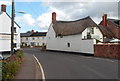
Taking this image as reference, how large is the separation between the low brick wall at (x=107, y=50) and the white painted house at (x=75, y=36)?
6.40ft

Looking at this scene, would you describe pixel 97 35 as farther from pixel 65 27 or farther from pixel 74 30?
pixel 65 27

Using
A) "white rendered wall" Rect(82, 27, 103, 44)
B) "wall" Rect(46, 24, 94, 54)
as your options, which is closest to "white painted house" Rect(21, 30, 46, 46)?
"wall" Rect(46, 24, 94, 54)

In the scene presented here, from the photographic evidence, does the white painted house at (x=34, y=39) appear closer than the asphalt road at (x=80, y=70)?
No

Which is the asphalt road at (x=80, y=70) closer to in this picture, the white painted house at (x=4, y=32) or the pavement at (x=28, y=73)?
the pavement at (x=28, y=73)

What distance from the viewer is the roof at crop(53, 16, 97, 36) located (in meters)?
38.8

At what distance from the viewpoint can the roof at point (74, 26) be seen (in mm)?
38834

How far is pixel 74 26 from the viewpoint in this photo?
4275 centimetres

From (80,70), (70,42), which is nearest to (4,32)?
(70,42)

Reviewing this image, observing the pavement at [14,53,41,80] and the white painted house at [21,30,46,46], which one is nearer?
the pavement at [14,53,41,80]

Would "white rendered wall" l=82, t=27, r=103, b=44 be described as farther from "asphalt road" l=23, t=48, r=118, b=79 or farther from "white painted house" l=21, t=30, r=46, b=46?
"white painted house" l=21, t=30, r=46, b=46

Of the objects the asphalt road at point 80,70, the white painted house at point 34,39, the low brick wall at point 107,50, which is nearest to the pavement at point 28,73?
the asphalt road at point 80,70

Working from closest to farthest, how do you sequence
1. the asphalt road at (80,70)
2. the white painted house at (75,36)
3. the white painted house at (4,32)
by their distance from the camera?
1. the asphalt road at (80,70)
2. the white painted house at (75,36)
3. the white painted house at (4,32)

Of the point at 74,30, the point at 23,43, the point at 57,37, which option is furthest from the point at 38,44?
the point at 74,30

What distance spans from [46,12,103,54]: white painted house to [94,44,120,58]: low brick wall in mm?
1950
